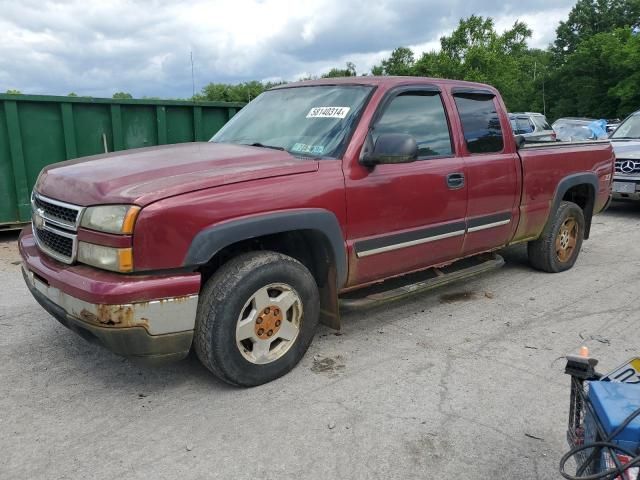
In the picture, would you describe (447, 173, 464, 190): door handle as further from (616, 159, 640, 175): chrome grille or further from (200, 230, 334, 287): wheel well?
(616, 159, 640, 175): chrome grille

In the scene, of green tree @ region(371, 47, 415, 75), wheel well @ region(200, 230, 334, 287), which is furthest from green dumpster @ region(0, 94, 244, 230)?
green tree @ region(371, 47, 415, 75)

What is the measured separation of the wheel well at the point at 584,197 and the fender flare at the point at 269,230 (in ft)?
11.3

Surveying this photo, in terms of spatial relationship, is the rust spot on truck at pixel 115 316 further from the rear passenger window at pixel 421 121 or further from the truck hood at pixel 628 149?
the truck hood at pixel 628 149

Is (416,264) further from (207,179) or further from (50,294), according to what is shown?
(50,294)

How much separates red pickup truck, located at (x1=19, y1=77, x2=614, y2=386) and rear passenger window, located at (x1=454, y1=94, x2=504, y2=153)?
0.02 metres

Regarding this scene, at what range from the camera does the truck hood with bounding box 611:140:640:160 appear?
28.7 ft

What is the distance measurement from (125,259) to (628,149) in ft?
29.1

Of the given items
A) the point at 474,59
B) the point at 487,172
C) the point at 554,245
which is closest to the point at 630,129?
the point at 554,245

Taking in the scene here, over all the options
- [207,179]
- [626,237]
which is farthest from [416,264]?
[626,237]

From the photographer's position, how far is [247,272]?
10.1 feet

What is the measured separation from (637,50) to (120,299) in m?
48.7

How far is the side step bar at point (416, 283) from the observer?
3.81m

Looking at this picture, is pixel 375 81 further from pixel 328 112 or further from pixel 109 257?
pixel 109 257

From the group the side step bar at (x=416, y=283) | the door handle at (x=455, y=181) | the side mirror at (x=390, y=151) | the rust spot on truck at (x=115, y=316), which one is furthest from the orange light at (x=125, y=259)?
the door handle at (x=455, y=181)
